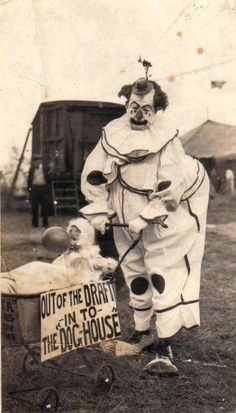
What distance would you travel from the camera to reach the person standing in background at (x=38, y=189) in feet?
11.5

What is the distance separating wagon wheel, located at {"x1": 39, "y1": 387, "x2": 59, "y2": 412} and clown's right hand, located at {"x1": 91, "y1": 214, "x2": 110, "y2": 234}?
778 millimetres

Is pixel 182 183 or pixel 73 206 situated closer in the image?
pixel 182 183

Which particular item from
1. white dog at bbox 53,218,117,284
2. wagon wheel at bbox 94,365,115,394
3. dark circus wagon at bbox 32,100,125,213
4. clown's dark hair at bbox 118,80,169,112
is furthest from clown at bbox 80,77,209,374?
dark circus wagon at bbox 32,100,125,213

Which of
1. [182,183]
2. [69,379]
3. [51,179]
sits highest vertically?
[182,183]

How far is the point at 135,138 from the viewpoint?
9.09 ft

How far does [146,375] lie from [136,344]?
0.82 feet

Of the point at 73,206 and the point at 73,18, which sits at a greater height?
the point at 73,18

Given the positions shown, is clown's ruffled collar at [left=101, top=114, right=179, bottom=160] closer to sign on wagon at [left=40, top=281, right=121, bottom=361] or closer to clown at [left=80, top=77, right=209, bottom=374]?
clown at [left=80, top=77, right=209, bottom=374]

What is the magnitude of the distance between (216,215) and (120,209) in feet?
4.04

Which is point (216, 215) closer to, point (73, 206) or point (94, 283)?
point (73, 206)

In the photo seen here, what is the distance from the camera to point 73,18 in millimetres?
2912

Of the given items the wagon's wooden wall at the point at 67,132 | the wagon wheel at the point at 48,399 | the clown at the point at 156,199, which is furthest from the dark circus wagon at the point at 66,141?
the wagon wheel at the point at 48,399

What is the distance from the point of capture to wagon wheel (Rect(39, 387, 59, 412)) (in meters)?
2.40

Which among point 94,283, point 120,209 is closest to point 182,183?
point 120,209
